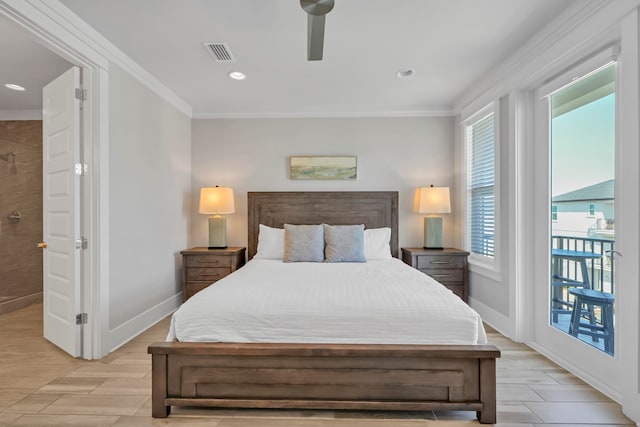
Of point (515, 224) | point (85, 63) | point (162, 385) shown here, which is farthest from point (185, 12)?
point (515, 224)

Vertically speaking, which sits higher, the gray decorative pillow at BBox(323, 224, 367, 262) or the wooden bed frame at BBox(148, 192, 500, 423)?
the gray decorative pillow at BBox(323, 224, 367, 262)

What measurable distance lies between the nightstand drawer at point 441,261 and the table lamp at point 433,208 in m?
0.23

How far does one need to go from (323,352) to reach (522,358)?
1.88 m

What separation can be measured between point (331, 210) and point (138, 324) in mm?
2493

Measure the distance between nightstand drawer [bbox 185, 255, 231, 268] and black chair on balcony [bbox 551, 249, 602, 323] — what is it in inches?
129

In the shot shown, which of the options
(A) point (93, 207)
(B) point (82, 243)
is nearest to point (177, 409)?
(B) point (82, 243)

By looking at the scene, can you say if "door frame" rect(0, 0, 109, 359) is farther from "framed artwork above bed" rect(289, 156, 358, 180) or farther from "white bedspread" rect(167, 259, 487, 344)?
"framed artwork above bed" rect(289, 156, 358, 180)

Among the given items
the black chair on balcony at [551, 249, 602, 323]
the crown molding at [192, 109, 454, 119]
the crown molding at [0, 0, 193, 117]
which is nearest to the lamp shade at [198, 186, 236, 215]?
the crown molding at [192, 109, 454, 119]

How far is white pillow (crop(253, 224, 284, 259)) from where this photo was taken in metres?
3.92

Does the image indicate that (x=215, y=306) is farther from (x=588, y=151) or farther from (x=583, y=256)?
(x=588, y=151)

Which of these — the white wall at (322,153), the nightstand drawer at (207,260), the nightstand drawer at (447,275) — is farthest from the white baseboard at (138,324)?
the nightstand drawer at (447,275)

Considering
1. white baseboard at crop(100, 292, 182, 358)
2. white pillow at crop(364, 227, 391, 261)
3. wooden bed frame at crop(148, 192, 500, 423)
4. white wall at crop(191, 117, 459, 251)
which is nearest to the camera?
wooden bed frame at crop(148, 192, 500, 423)

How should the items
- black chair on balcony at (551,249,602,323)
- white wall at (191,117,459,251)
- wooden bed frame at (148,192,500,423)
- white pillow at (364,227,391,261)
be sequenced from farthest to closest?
white wall at (191,117,459,251), white pillow at (364,227,391,261), black chair on balcony at (551,249,602,323), wooden bed frame at (148,192,500,423)

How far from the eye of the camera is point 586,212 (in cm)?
241
